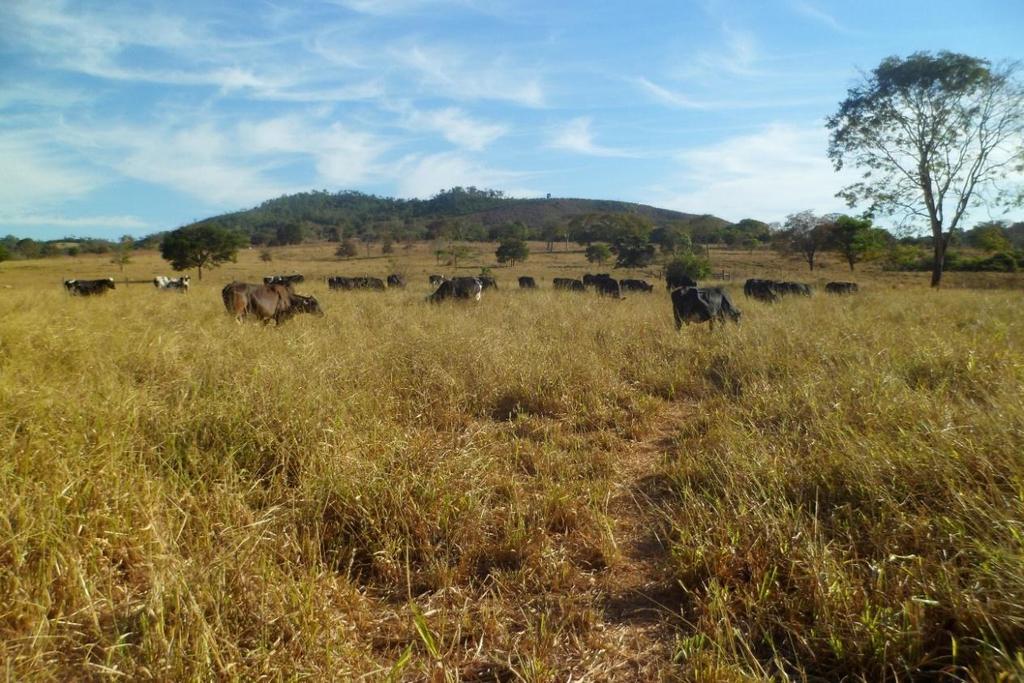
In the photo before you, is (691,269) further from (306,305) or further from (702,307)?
(306,305)

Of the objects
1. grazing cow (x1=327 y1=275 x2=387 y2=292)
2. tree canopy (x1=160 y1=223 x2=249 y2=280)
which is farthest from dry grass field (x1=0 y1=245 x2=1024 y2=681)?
tree canopy (x1=160 y1=223 x2=249 y2=280)

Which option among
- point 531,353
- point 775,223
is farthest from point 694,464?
point 775,223

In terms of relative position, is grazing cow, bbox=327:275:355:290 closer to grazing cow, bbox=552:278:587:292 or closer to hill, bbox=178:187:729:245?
grazing cow, bbox=552:278:587:292

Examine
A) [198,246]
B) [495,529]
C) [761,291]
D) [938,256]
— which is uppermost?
[198,246]

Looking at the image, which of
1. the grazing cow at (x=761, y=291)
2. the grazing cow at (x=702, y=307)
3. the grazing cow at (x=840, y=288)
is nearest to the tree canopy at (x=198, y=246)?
the grazing cow at (x=761, y=291)

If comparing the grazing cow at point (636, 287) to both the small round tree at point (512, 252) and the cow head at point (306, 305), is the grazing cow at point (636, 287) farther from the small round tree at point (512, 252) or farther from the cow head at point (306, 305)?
the small round tree at point (512, 252)

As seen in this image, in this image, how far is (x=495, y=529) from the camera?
2.66 metres

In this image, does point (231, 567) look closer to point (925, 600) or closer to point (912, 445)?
point (925, 600)

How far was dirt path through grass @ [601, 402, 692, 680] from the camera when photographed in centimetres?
195

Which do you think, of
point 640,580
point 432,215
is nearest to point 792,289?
point 640,580

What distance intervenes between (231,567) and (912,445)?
338 cm

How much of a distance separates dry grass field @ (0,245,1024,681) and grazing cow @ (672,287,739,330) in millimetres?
4656

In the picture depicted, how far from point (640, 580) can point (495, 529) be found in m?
0.73

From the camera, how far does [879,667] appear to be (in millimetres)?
1723
